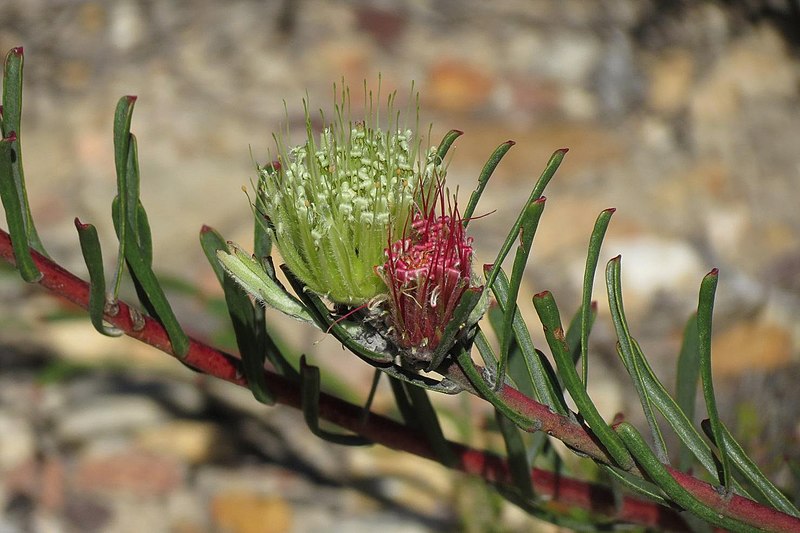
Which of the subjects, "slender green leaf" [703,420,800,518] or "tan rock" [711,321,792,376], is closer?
"slender green leaf" [703,420,800,518]

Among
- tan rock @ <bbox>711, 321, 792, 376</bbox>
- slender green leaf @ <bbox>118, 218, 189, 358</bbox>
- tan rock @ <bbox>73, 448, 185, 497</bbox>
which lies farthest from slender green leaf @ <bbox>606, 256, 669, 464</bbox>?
tan rock @ <bbox>711, 321, 792, 376</bbox>

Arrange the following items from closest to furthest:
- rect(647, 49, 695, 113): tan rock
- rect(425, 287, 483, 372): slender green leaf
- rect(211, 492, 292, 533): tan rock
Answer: rect(425, 287, 483, 372): slender green leaf → rect(211, 492, 292, 533): tan rock → rect(647, 49, 695, 113): tan rock

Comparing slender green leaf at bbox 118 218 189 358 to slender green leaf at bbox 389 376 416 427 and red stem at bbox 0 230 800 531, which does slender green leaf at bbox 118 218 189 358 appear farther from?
slender green leaf at bbox 389 376 416 427

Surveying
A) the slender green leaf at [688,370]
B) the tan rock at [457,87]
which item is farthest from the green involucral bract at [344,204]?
the tan rock at [457,87]

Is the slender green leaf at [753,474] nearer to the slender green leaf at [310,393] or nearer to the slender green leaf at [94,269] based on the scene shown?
the slender green leaf at [310,393]

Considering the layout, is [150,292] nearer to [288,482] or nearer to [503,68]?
[288,482]

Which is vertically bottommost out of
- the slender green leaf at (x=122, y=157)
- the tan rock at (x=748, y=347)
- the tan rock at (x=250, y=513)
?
the tan rock at (x=250, y=513)

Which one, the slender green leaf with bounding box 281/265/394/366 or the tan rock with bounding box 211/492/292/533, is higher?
the slender green leaf with bounding box 281/265/394/366
